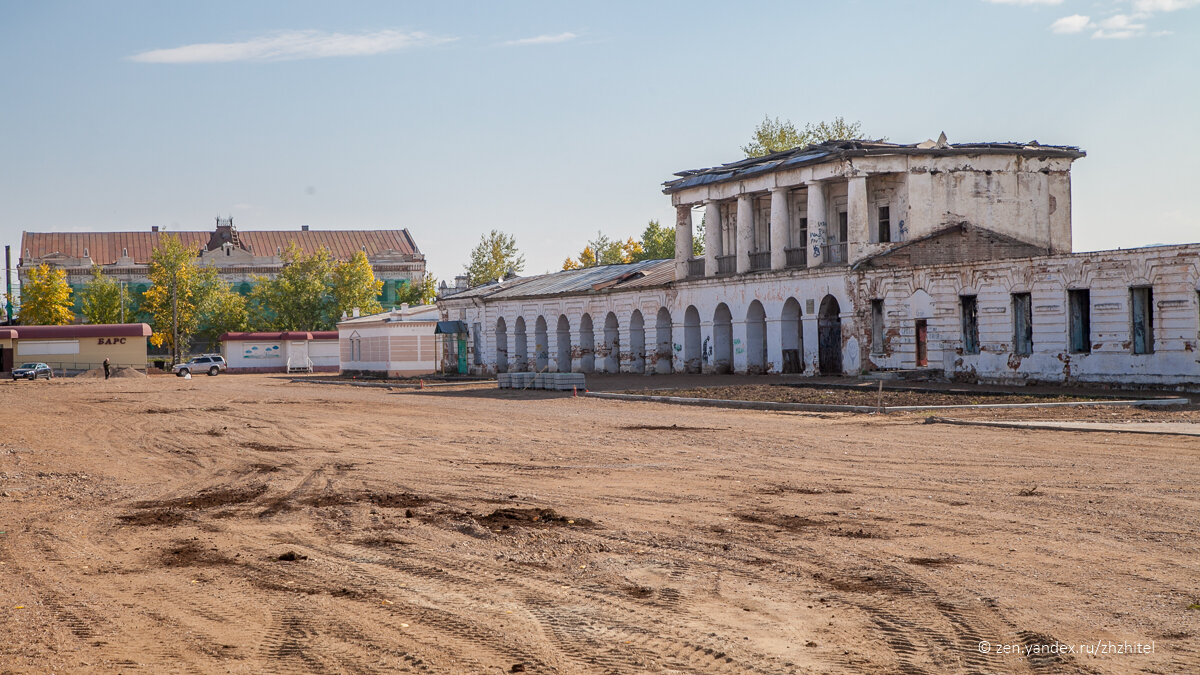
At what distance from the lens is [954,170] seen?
41.9m

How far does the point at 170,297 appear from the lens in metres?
91.7

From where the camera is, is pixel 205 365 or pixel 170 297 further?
pixel 170 297

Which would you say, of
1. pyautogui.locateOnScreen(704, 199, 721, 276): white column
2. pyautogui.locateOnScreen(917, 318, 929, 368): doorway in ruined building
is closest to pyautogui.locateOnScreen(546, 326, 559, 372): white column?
pyautogui.locateOnScreen(704, 199, 721, 276): white column

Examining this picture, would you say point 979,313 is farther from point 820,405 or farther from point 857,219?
point 820,405

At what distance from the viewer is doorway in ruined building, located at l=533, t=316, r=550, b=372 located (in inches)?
2306

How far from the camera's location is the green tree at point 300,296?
92500 millimetres

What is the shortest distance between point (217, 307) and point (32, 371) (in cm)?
2746

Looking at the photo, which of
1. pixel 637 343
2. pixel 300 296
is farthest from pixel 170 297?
pixel 637 343

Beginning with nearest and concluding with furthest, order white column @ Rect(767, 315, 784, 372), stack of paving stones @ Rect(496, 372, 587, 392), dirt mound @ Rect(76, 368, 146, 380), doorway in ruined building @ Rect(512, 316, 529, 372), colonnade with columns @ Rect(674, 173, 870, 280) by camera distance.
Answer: stack of paving stones @ Rect(496, 372, 587, 392), colonnade with columns @ Rect(674, 173, 870, 280), white column @ Rect(767, 315, 784, 372), doorway in ruined building @ Rect(512, 316, 529, 372), dirt mound @ Rect(76, 368, 146, 380)

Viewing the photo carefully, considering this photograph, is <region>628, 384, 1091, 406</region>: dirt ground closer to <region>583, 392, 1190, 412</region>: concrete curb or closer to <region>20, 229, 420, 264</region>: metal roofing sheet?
<region>583, 392, 1190, 412</region>: concrete curb

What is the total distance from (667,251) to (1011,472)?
8208 centimetres

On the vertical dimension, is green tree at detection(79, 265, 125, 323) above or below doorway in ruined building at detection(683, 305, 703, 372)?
above

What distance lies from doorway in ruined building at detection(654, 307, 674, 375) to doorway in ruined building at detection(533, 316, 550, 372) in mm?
8736

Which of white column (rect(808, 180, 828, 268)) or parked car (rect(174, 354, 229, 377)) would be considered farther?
parked car (rect(174, 354, 229, 377))
